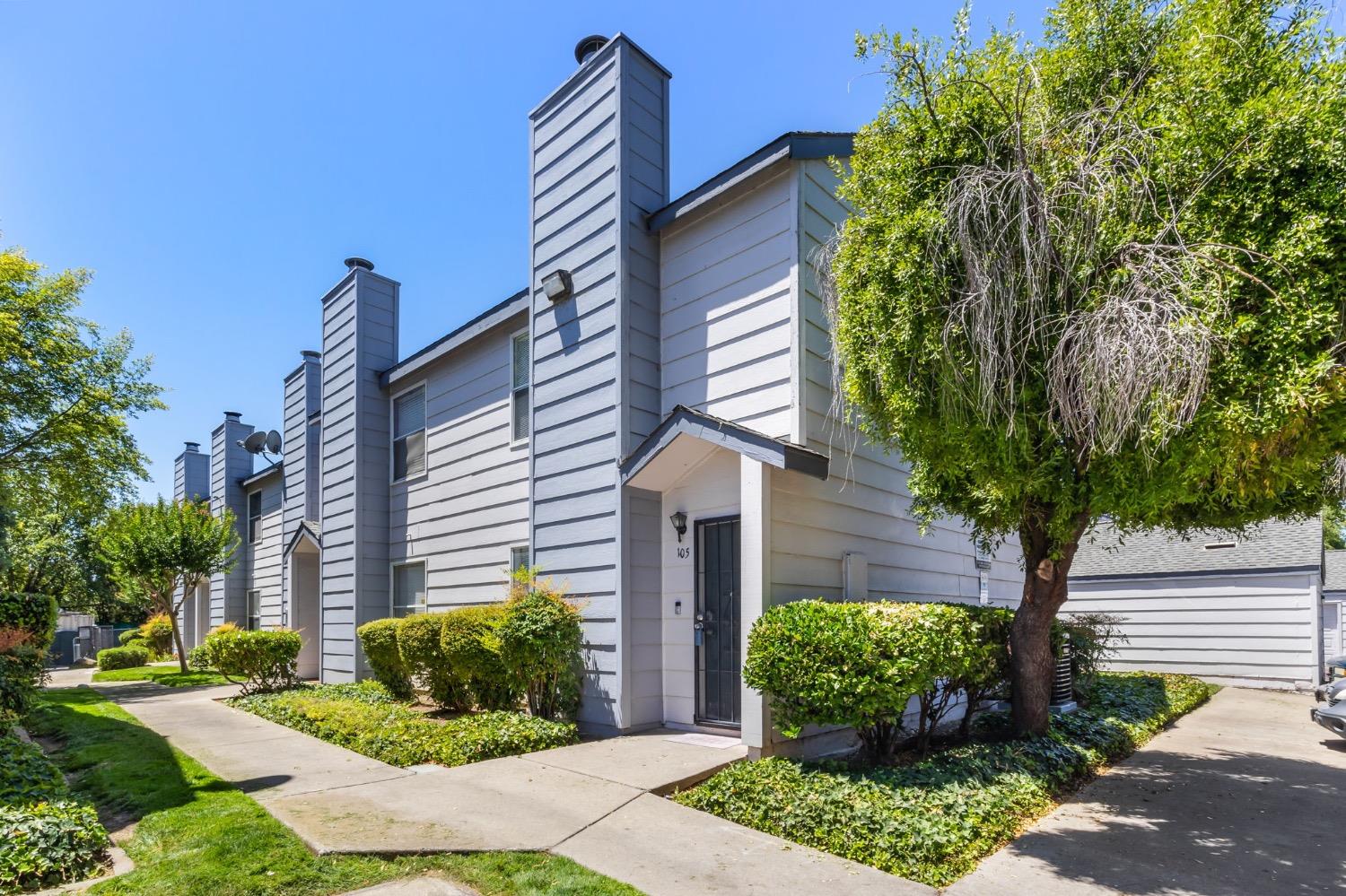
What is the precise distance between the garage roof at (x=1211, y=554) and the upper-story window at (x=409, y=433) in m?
11.0

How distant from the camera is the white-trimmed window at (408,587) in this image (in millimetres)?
11680

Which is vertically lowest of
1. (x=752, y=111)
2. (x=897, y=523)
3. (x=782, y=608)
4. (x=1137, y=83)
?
(x=782, y=608)

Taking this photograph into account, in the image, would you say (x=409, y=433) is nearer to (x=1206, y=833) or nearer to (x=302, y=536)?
(x=302, y=536)

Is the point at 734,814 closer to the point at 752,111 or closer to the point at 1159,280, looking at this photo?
the point at 1159,280

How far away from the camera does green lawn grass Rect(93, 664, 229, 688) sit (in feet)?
48.8

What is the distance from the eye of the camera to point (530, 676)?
24.2ft

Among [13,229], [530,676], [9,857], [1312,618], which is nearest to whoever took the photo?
[9,857]

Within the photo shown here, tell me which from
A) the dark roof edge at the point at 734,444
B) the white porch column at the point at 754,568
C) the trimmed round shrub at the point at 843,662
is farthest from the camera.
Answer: the dark roof edge at the point at 734,444

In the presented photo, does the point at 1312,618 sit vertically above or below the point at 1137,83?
below

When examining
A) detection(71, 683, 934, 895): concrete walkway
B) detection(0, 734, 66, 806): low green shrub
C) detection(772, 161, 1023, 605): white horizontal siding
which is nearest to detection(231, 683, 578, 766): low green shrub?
detection(71, 683, 934, 895): concrete walkway

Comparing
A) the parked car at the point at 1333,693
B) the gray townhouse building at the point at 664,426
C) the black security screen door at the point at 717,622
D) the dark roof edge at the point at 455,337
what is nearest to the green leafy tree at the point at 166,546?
the dark roof edge at the point at 455,337

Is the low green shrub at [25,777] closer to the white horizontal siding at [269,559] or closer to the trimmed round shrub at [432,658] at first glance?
the trimmed round shrub at [432,658]

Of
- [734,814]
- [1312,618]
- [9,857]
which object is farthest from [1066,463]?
[1312,618]

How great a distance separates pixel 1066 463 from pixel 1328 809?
3.41 meters
